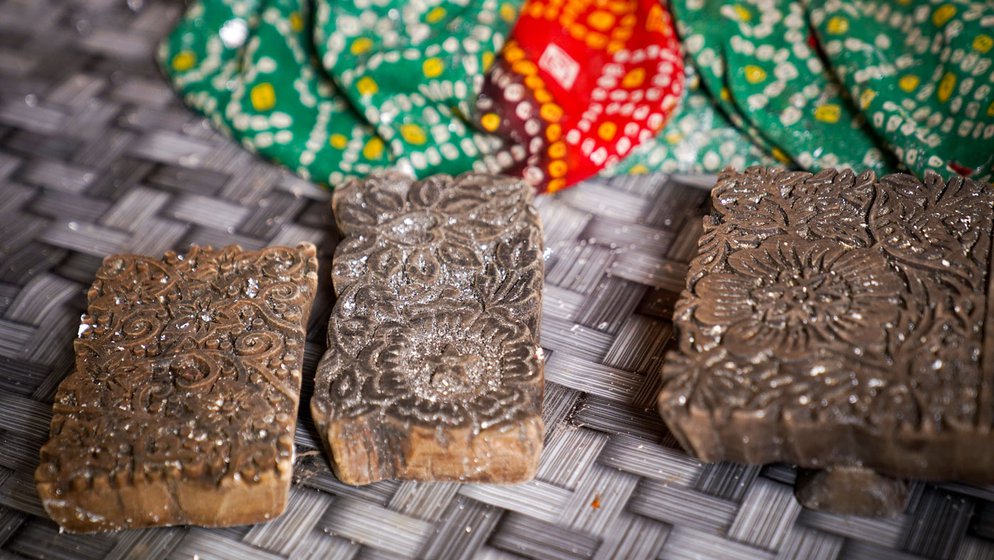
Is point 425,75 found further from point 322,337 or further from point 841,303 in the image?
point 841,303

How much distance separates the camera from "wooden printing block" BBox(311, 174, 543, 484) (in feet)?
4.48

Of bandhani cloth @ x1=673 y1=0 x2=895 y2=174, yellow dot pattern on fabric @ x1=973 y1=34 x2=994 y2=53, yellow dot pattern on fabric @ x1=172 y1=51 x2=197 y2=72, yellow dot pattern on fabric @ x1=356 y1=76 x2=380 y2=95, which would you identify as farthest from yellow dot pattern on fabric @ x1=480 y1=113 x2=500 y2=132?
yellow dot pattern on fabric @ x1=973 y1=34 x2=994 y2=53

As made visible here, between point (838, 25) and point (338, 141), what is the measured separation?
0.93 metres

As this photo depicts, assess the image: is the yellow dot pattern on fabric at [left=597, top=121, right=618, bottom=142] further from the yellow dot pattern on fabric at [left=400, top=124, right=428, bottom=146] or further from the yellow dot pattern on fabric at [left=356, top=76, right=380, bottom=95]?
the yellow dot pattern on fabric at [left=356, top=76, right=380, bottom=95]

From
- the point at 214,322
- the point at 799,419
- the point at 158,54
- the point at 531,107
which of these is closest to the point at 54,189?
the point at 158,54

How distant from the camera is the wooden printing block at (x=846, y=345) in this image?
1.26 metres

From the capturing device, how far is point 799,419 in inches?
49.9

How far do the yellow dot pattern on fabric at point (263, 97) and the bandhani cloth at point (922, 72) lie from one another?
1.02 m

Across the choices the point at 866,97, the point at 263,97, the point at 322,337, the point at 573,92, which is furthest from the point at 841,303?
the point at 263,97

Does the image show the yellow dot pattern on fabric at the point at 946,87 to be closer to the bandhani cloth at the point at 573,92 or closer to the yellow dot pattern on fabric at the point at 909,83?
the yellow dot pattern on fabric at the point at 909,83

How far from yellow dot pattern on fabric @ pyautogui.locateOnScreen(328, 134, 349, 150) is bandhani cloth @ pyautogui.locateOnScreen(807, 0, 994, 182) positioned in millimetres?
888

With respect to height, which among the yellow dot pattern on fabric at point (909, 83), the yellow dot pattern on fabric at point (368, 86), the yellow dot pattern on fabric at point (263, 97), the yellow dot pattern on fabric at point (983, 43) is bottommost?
the yellow dot pattern on fabric at point (263, 97)

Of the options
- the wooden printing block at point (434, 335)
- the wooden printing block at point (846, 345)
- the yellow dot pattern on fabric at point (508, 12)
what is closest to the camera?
the wooden printing block at point (846, 345)

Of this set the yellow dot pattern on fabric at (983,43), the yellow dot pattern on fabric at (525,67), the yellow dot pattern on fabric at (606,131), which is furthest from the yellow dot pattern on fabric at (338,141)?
the yellow dot pattern on fabric at (983,43)
